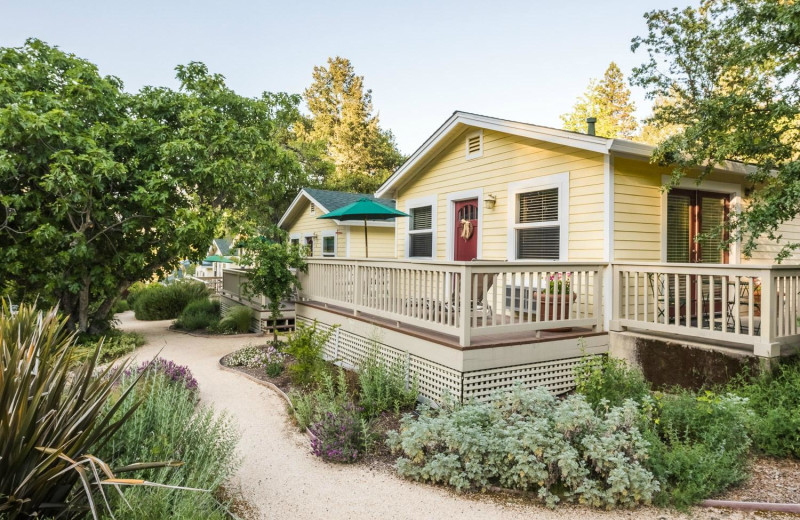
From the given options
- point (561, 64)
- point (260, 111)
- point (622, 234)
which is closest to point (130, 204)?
point (260, 111)

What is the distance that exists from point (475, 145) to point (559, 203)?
231cm

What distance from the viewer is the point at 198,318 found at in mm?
12273

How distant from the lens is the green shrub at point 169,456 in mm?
2562

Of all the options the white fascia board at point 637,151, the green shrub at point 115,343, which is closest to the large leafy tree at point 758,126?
the white fascia board at point 637,151

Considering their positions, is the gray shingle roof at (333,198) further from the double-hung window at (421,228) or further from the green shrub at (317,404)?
the green shrub at (317,404)

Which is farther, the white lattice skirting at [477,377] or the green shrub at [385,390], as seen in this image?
the green shrub at [385,390]

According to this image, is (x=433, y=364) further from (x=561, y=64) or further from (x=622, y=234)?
(x=561, y=64)

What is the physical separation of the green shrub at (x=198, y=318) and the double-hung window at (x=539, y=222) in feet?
27.3

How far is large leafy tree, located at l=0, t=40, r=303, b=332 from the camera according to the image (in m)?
7.89

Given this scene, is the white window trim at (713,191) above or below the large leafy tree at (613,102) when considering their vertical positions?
below

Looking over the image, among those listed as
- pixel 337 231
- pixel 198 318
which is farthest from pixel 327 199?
pixel 198 318

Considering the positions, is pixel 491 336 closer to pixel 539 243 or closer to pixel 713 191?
pixel 539 243

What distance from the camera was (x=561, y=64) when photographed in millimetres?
16344

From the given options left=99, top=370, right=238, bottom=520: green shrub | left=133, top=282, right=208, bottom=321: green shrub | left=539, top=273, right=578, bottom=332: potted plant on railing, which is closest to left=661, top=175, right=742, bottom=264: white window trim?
left=539, top=273, right=578, bottom=332: potted plant on railing
